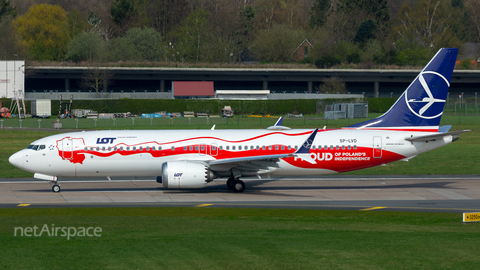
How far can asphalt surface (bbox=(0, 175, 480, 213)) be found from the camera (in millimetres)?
29203

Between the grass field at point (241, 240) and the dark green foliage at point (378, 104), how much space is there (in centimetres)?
9515

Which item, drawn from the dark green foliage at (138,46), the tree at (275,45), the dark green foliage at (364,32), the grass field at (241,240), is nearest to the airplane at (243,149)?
the grass field at (241,240)

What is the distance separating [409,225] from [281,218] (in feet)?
18.1

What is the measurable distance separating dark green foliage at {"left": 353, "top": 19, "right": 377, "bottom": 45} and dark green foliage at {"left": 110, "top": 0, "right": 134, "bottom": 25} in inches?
2656

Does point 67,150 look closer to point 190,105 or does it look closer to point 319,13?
point 190,105

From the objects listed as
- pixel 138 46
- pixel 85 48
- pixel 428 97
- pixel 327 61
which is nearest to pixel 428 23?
pixel 327 61

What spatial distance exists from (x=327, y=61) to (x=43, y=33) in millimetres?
80433

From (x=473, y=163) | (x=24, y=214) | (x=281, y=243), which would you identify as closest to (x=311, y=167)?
(x=281, y=243)

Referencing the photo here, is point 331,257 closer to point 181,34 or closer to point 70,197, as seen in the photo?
point 70,197

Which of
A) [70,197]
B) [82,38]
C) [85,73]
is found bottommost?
[70,197]

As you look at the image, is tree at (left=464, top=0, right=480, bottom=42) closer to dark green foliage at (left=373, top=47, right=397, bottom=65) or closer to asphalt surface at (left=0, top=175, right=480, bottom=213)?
dark green foliage at (left=373, top=47, right=397, bottom=65)

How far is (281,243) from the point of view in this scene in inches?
770

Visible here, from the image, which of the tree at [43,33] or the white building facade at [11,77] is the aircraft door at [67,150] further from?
the tree at [43,33]

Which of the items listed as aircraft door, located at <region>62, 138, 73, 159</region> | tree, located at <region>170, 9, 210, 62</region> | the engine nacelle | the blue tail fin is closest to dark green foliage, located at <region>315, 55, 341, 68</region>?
tree, located at <region>170, 9, 210, 62</region>
